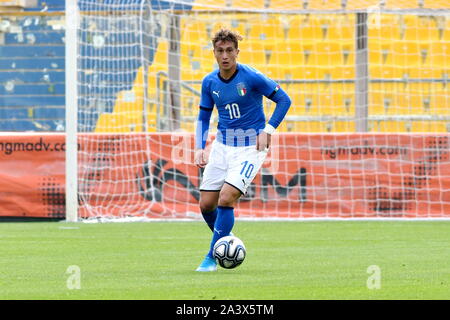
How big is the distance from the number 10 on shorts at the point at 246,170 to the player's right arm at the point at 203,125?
1.16 ft

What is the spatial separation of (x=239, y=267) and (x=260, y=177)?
25.6ft

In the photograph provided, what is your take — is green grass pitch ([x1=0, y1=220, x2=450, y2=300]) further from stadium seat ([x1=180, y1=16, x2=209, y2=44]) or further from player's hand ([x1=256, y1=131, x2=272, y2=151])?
stadium seat ([x1=180, y1=16, x2=209, y2=44])

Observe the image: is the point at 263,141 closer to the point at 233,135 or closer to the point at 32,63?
the point at 233,135

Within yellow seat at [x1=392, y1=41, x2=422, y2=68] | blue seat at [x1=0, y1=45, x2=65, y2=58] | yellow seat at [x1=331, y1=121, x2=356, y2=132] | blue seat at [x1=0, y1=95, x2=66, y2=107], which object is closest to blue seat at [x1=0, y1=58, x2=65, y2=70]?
blue seat at [x1=0, y1=45, x2=65, y2=58]

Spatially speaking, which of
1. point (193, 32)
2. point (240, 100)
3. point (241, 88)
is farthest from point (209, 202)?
point (193, 32)

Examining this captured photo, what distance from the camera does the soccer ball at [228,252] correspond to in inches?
339

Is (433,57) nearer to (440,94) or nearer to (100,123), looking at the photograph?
(440,94)

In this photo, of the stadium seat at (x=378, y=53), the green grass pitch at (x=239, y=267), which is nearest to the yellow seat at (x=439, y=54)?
the stadium seat at (x=378, y=53)

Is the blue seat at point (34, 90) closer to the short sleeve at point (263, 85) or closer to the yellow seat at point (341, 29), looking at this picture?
the yellow seat at point (341, 29)

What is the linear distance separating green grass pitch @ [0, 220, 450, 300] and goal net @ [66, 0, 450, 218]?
49.0 inches

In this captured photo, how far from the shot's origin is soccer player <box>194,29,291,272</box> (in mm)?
8969
